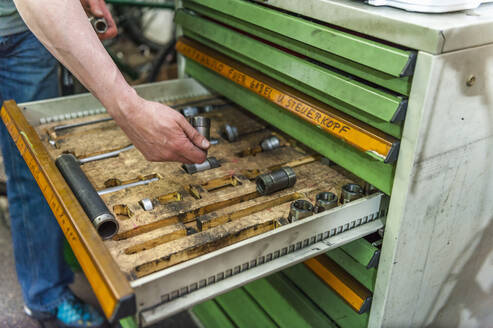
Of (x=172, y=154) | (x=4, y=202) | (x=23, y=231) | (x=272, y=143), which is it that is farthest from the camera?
(x=4, y=202)

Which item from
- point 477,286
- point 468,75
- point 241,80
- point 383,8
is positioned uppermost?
point 383,8

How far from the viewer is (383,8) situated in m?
0.97

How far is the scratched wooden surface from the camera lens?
94cm

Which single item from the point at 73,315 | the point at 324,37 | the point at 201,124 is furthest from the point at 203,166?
the point at 73,315

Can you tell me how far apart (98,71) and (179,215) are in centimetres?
34

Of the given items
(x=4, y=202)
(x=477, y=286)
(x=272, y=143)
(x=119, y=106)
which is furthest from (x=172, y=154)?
(x=4, y=202)

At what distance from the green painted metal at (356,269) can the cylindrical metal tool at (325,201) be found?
18 centimetres

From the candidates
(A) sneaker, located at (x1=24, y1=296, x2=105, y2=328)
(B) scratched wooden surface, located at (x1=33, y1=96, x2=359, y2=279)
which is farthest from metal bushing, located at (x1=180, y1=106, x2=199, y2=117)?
(A) sneaker, located at (x1=24, y1=296, x2=105, y2=328)

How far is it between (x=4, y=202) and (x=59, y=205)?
1.65 metres

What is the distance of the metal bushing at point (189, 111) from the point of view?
1474mm

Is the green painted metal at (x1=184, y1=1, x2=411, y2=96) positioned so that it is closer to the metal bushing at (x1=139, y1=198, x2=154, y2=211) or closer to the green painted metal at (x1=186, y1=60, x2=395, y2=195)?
the green painted metal at (x1=186, y1=60, x2=395, y2=195)

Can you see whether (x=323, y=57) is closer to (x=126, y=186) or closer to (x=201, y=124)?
(x=201, y=124)

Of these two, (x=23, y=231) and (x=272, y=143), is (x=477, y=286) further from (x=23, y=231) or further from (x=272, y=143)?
(x=23, y=231)

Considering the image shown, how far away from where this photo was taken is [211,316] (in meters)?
1.85
